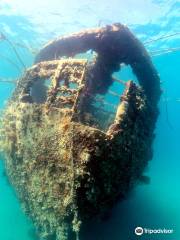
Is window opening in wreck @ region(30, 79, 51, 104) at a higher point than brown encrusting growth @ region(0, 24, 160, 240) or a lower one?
higher

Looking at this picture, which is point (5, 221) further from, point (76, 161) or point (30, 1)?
point (30, 1)

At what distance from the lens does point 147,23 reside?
23.8 m

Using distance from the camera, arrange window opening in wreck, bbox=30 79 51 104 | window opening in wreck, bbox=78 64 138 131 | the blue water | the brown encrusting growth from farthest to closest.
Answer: window opening in wreck, bbox=30 79 51 104, the blue water, window opening in wreck, bbox=78 64 138 131, the brown encrusting growth

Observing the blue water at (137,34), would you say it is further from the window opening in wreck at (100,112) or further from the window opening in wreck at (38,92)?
the window opening in wreck at (100,112)

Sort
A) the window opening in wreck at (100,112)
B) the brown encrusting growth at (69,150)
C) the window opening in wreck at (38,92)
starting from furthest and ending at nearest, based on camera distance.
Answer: the window opening in wreck at (38,92)
the window opening in wreck at (100,112)
the brown encrusting growth at (69,150)

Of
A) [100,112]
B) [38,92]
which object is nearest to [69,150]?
[100,112]

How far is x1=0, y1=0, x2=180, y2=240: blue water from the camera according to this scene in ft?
Result: 39.2

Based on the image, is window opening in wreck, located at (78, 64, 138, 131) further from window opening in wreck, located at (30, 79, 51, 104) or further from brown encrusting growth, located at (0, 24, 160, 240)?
window opening in wreck, located at (30, 79, 51, 104)

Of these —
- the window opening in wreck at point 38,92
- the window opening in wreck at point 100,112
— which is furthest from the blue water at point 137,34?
the window opening in wreck at point 100,112

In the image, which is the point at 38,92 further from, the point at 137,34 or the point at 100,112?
the point at 137,34

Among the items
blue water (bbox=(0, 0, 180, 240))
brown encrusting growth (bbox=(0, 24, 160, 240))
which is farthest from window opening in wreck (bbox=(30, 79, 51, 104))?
brown encrusting growth (bbox=(0, 24, 160, 240))

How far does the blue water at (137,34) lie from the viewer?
39.2 feet

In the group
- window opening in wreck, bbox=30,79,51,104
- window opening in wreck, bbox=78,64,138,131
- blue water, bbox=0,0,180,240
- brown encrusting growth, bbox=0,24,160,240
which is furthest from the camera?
window opening in wreck, bbox=30,79,51,104

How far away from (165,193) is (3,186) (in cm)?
1103
